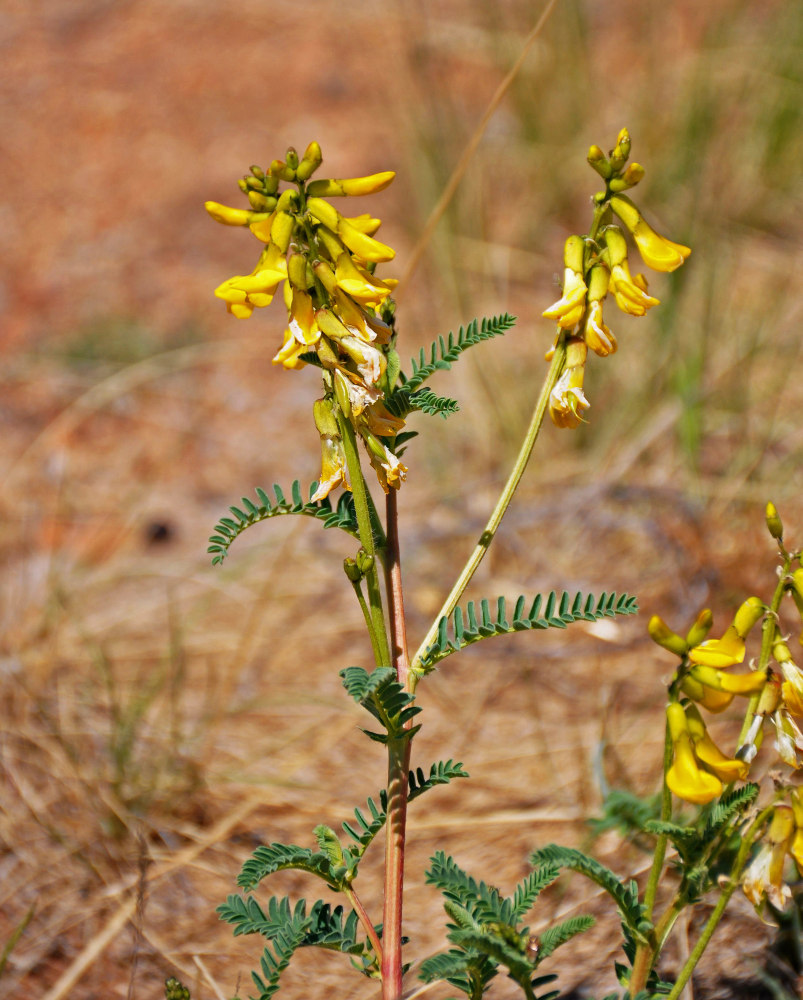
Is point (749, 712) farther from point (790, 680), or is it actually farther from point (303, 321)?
point (303, 321)

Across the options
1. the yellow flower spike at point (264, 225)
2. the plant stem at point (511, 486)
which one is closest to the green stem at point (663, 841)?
the plant stem at point (511, 486)

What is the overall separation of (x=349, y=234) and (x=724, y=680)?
1.69ft

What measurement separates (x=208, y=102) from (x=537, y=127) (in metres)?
1.64

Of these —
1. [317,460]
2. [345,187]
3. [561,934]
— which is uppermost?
[317,460]

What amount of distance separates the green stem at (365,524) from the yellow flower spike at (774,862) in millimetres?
413

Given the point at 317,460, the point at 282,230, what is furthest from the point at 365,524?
the point at 317,460

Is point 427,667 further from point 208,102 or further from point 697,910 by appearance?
point 208,102

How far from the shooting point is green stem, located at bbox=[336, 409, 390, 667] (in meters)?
0.88

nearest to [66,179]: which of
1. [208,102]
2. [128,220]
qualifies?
[128,220]

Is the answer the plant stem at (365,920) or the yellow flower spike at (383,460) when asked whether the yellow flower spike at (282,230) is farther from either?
the plant stem at (365,920)

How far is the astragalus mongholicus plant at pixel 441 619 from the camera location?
33.8 inches

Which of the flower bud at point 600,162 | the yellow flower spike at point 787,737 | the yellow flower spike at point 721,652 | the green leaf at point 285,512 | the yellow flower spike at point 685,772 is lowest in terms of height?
the yellow flower spike at point 685,772

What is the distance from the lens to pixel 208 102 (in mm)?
4312

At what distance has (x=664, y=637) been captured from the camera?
84 centimetres
